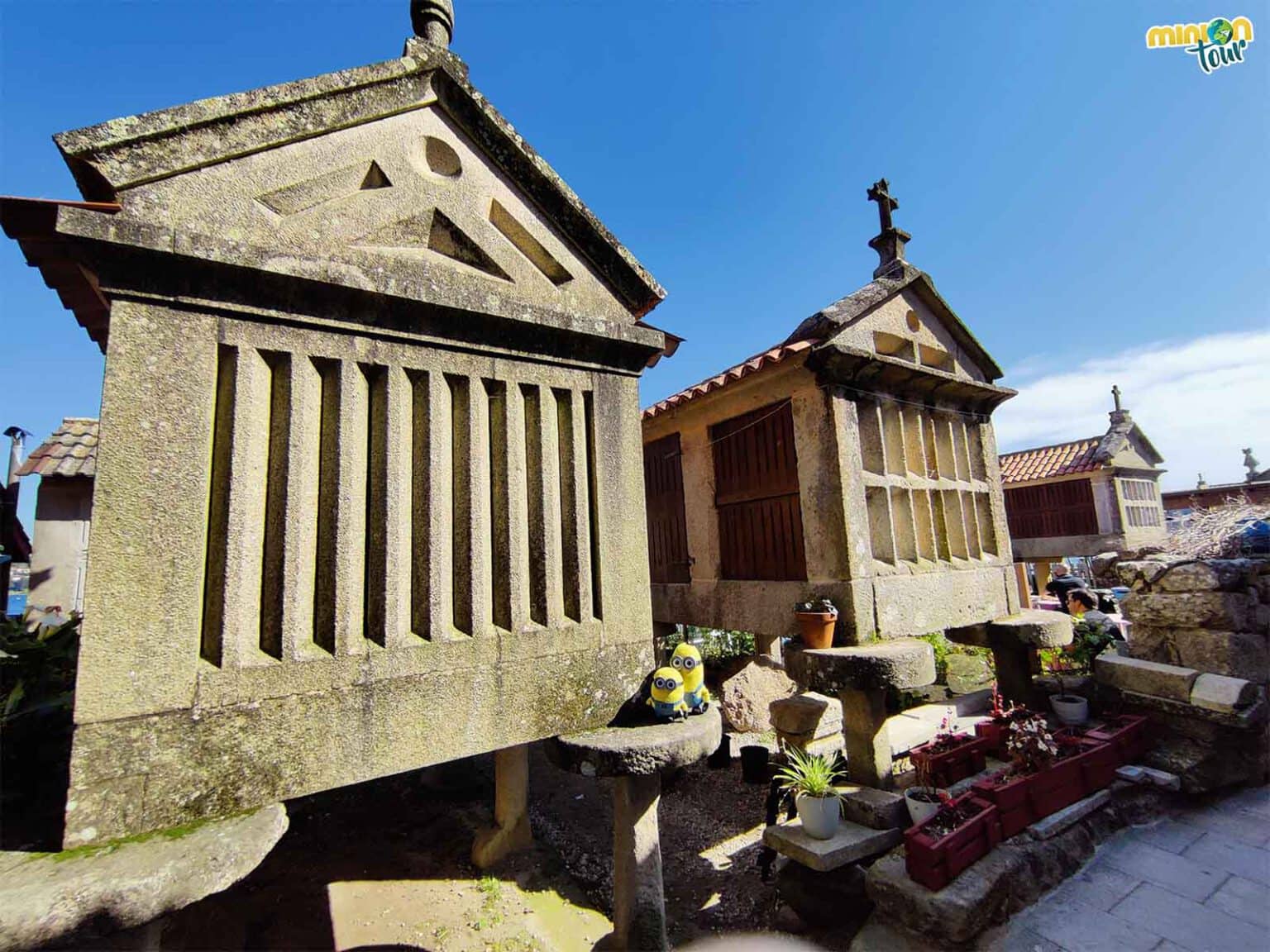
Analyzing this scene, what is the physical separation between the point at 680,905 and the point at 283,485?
4.76m

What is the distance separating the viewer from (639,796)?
127 inches

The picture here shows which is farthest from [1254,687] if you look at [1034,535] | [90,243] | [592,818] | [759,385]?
[1034,535]

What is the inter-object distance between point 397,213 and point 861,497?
14.8ft

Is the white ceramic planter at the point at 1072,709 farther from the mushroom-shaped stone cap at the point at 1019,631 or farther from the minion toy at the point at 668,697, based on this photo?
the minion toy at the point at 668,697

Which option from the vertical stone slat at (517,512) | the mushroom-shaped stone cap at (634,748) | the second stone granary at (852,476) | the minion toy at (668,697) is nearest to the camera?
the mushroom-shaped stone cap at (634,748)

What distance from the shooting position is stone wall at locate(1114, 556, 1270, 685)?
475 cm

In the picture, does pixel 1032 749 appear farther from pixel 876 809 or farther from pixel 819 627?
pixel 819 627

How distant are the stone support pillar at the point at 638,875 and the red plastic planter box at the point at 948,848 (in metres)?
1.71

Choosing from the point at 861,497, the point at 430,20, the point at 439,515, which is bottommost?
the point at 439,515

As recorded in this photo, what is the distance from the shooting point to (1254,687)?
4586 millimetres

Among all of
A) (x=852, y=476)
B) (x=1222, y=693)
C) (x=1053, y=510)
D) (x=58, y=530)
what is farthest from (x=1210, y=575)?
(x=1053, y=510)

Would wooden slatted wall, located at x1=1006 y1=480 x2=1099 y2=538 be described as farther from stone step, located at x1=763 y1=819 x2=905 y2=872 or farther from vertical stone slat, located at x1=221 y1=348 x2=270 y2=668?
vertical stone slat, located at x1=221 y1=348 x2=270 y2=668

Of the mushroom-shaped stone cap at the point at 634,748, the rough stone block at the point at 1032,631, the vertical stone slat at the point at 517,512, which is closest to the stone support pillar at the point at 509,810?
the mushroom-shaped stone cap at the point at 634,748

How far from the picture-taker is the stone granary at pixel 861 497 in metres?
4.98
